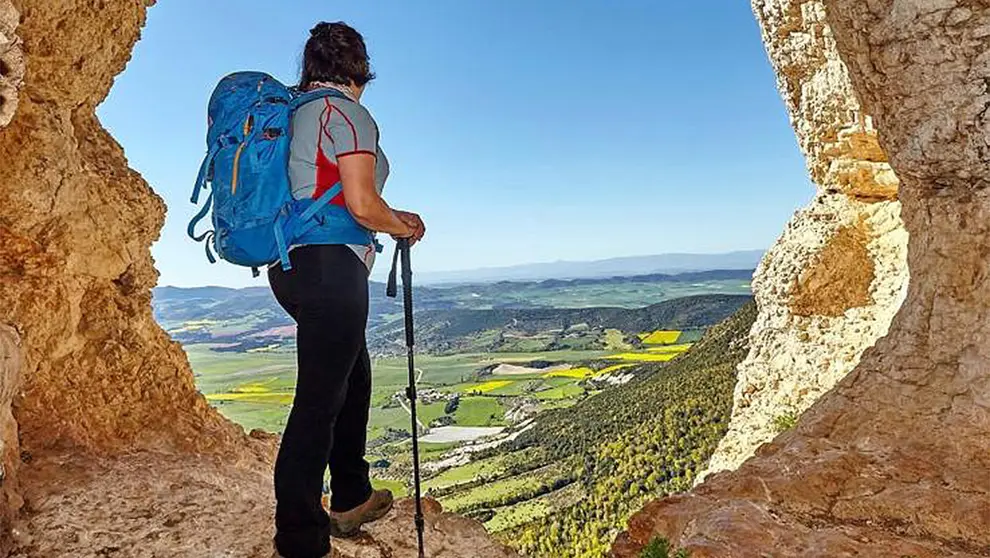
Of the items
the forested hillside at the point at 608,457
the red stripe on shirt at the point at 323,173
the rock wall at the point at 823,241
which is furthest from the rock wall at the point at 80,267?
the forested hillside at the point at 608,457

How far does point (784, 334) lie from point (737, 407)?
2140 millimetres

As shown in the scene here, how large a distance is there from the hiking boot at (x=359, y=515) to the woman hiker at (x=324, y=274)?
0.59 meters

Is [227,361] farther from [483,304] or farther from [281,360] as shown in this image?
[483,304]

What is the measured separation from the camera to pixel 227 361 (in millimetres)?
37344

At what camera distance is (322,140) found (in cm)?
341

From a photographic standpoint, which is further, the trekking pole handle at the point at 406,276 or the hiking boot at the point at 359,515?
the hiking boot at the point at 359,515

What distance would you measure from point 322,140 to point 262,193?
1.31ft

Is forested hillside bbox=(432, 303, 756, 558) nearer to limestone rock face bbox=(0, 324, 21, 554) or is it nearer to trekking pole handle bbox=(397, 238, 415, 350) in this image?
limestone rock face bbox=(0, 324, 21, 554)

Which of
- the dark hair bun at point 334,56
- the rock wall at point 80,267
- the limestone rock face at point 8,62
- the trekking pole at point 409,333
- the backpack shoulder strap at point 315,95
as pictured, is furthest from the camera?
the rock wall at point 80,267

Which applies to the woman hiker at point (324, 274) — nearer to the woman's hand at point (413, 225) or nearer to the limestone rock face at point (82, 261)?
the woman's hand at point (413, 225)

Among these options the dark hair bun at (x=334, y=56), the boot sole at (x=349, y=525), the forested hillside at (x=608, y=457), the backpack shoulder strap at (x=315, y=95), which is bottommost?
the forested hillside at (x=608, y=457)

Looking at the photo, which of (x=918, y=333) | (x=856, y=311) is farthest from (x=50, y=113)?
(x=856, y=311)

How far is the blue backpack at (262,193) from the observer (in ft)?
11.2

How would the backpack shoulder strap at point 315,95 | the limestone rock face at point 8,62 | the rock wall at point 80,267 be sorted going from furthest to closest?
the rock wall at point 80,267
the limestone rock face at point 8,62
the backpack shoulder strap at point 315,95
